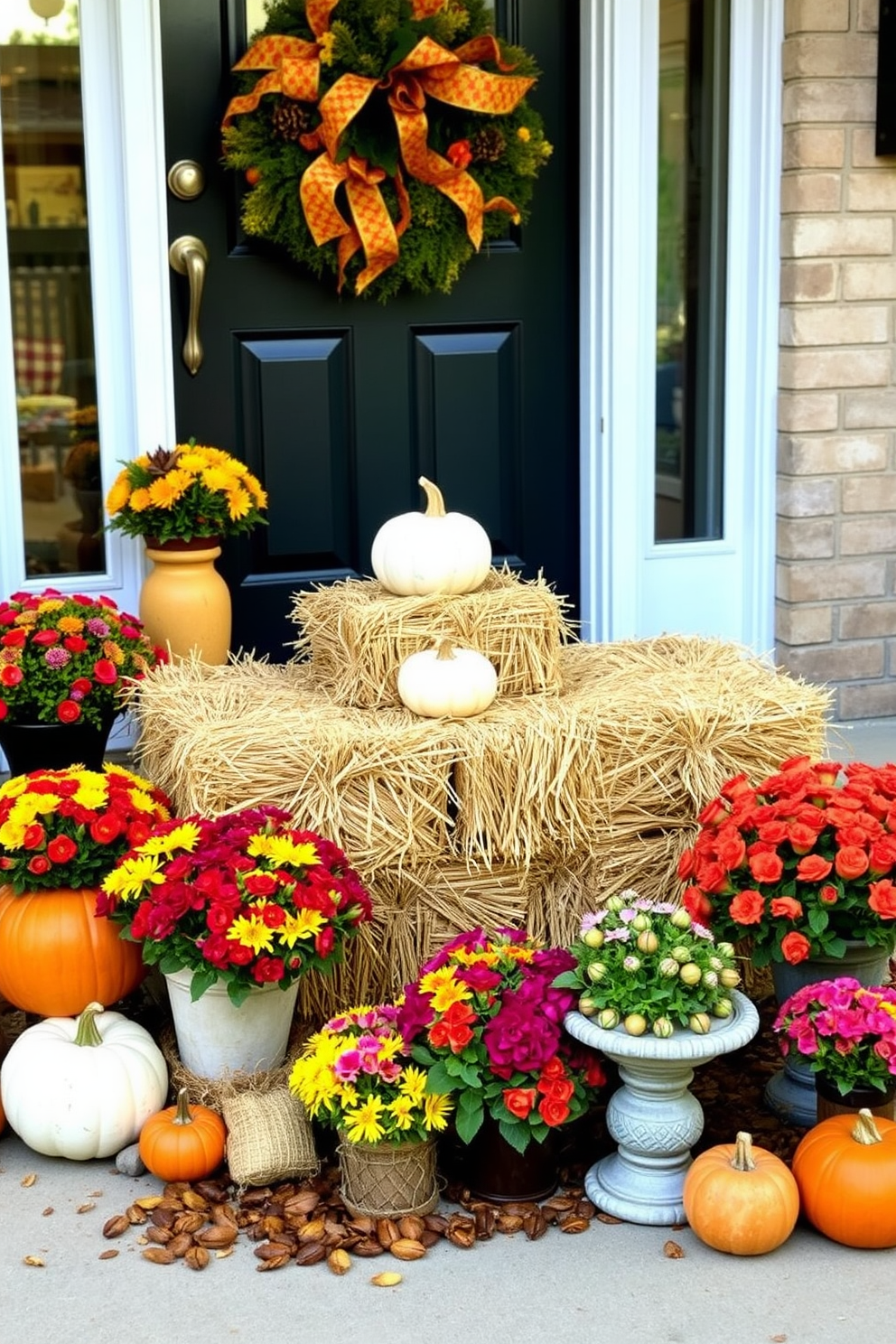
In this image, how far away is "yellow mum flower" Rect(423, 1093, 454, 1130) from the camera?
2.46 meters

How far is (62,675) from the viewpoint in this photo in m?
3.42

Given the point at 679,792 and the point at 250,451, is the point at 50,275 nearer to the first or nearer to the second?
the point at 250,451

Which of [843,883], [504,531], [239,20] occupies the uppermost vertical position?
[239,20]

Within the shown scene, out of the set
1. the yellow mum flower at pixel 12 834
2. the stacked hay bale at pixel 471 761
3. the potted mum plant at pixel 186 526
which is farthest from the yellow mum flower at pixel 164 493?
the yellow mum flower at pixel 12 834

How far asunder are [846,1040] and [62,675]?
5.74 ft

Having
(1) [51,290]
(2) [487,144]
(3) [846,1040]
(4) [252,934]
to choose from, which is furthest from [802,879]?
(1) [51,290]

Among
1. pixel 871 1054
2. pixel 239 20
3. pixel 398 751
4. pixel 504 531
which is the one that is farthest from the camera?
pixel 504 531

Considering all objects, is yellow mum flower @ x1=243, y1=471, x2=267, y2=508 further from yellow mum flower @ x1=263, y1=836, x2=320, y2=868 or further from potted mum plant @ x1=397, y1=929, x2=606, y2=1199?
potted mum plant @ x1=397, y1=929, x2=606, y2=1199

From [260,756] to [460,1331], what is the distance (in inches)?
40.8

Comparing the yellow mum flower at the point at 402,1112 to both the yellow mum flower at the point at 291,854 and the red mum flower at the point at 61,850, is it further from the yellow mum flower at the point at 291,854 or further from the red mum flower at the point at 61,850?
the red mum flower at the point at 61,850

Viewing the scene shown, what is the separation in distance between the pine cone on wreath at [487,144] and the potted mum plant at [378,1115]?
7.54 feet

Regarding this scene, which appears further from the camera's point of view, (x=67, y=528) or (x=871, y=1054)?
(x=67, y=528)

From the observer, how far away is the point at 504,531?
4426mm

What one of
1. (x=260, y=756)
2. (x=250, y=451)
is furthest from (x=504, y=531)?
(x=260, y=756)
